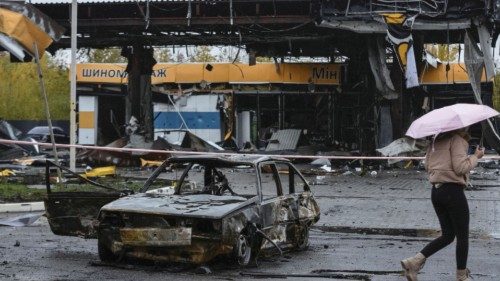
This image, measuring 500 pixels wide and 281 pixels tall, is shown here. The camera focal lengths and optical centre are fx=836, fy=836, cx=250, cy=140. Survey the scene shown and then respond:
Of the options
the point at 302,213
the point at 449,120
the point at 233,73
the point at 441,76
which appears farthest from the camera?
the point at 233,73

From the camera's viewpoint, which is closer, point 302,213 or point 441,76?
point 302,213

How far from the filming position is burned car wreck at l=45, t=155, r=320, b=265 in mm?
8438

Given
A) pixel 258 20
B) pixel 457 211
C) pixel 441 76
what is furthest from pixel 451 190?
pixel 441 76

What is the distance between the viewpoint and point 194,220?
851cm

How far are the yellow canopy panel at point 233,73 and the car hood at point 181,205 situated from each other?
2880 centimetres

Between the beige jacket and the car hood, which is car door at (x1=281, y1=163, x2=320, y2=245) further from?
the beige jacket

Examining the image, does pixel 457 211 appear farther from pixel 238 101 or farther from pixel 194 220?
pixel 238 101

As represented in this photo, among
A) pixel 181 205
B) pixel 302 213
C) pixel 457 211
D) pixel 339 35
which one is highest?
pixel 339 35

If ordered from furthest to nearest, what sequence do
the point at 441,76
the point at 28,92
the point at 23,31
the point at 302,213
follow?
the point at 28,92
the point at 441,76
the point at 23,31
the point at 302,213

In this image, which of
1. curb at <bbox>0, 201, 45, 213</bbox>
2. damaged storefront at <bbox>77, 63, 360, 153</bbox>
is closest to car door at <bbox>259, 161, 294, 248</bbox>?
curb at <bbox>0, 201, 45, 213</bbox>

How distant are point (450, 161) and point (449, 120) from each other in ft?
1.26

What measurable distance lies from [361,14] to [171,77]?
15905 millimetres

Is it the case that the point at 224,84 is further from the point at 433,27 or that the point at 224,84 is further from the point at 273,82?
the point at 433,27

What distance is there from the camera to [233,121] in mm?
Result: 40469
